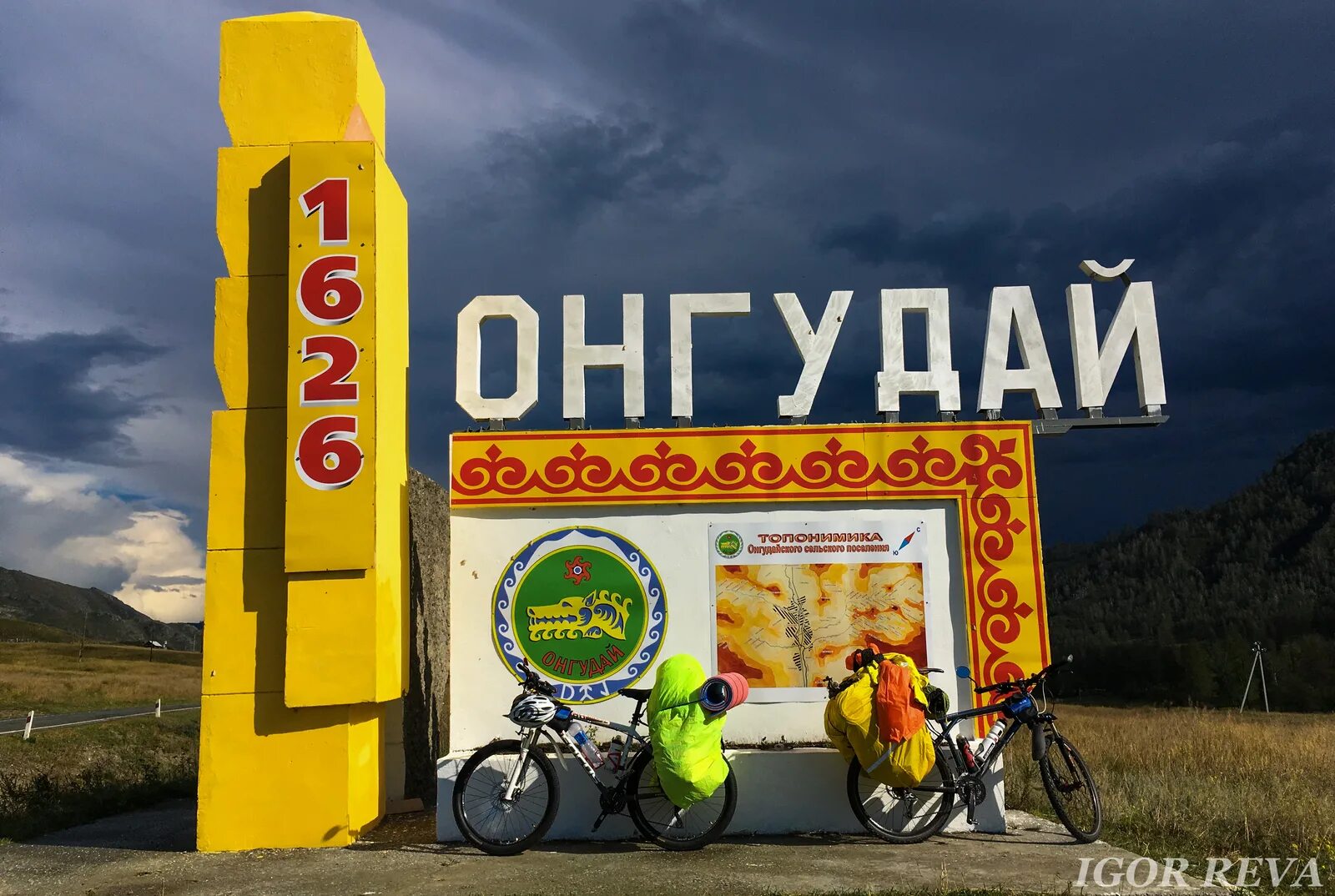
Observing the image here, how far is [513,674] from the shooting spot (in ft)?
25.9

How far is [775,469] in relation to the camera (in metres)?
8.24

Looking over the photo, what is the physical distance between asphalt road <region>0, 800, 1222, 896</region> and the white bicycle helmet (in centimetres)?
95

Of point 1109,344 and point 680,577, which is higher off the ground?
point 1109,344

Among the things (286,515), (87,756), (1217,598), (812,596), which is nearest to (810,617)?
(812,596)

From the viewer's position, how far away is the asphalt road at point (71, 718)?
936 inches

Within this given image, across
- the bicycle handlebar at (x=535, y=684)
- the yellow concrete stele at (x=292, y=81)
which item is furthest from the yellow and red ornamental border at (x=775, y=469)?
the yellow concrete stele at (x=292, y=81)

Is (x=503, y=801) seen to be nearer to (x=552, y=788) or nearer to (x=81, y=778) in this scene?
(x=552, y=788)

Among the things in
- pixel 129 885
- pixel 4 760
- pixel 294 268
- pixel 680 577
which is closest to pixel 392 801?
pixel 129 885

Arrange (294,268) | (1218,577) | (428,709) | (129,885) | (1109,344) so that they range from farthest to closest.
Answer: (1218,577)
(428,709)
(1109,344)
(294,268)
(129,885)

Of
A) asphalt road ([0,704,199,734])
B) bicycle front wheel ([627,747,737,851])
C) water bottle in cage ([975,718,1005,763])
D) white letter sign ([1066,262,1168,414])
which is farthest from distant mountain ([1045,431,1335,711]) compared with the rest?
asphalt road ([0,704,199,734])

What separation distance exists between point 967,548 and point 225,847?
6.46 metres

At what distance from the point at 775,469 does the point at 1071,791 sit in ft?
11.1

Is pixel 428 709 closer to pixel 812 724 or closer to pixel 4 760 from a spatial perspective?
pixel 812 724

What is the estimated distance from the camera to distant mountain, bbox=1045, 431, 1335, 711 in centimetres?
4206
